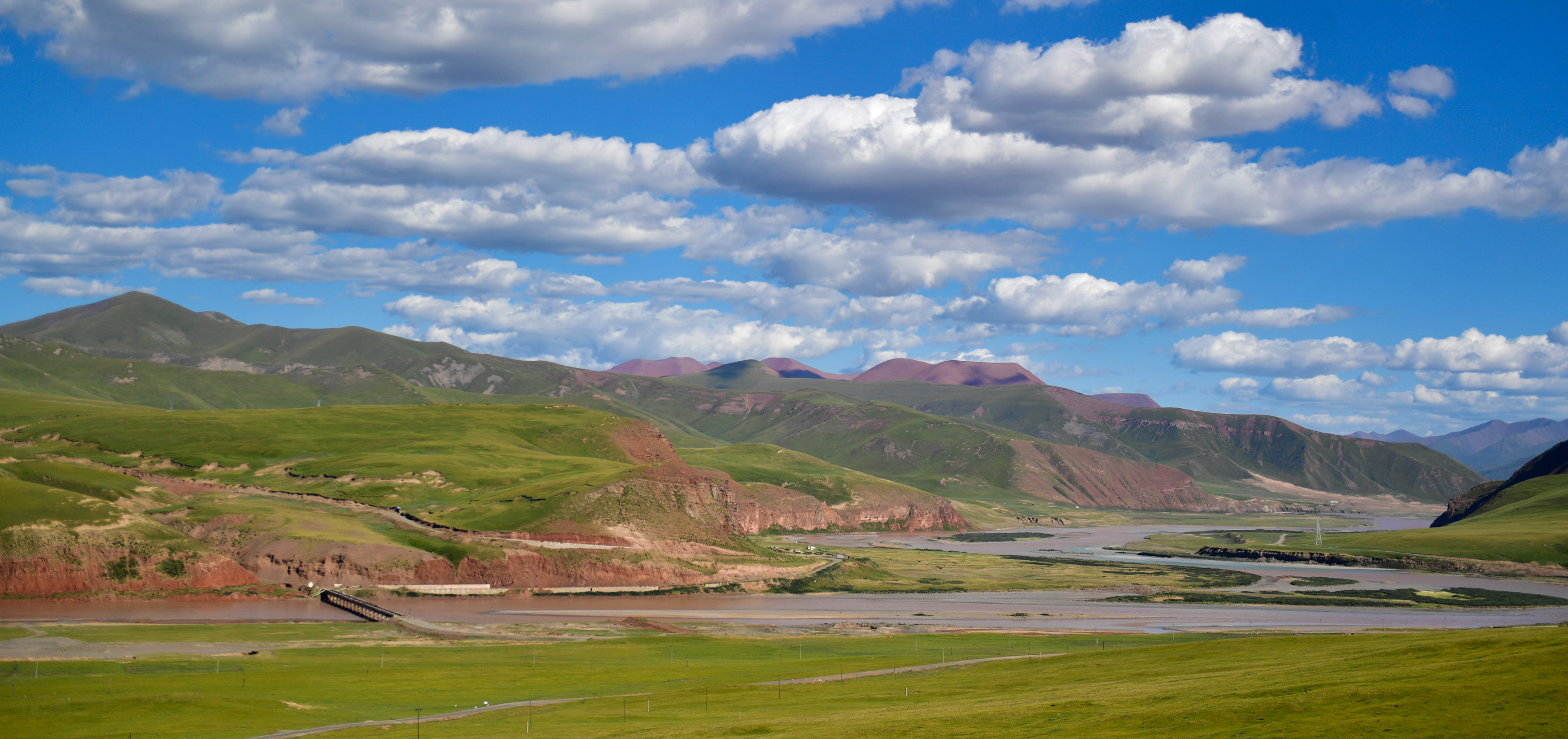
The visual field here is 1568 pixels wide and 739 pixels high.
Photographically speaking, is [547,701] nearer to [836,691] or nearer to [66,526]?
[836,691]

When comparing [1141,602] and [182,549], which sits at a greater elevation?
[182,549]

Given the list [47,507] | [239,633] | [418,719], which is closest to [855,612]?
[239,633]

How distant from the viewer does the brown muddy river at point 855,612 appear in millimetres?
106688

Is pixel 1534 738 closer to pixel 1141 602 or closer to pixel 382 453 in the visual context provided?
pixel 1141 602

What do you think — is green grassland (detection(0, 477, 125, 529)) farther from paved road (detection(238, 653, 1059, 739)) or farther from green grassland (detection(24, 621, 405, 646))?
paved road (detection(238, 653, 1059, 739))

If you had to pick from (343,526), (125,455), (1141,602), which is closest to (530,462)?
(343,526)

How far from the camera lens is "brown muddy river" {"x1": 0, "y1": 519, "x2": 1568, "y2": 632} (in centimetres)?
10669

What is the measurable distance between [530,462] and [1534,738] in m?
182

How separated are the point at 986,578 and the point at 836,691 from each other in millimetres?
110221

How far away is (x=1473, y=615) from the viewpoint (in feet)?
424

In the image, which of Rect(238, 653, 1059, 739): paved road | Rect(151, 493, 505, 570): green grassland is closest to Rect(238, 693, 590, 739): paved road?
Rect(238, 653, 1059, 739): paved road

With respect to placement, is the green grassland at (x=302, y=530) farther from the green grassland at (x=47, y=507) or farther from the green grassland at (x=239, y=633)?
the green grassland at (x=239, y=633)

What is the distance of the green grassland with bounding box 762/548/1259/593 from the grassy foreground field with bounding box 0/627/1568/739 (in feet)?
205

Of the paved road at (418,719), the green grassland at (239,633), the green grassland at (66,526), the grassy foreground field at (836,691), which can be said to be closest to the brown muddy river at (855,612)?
the green grassland at (239,633)
